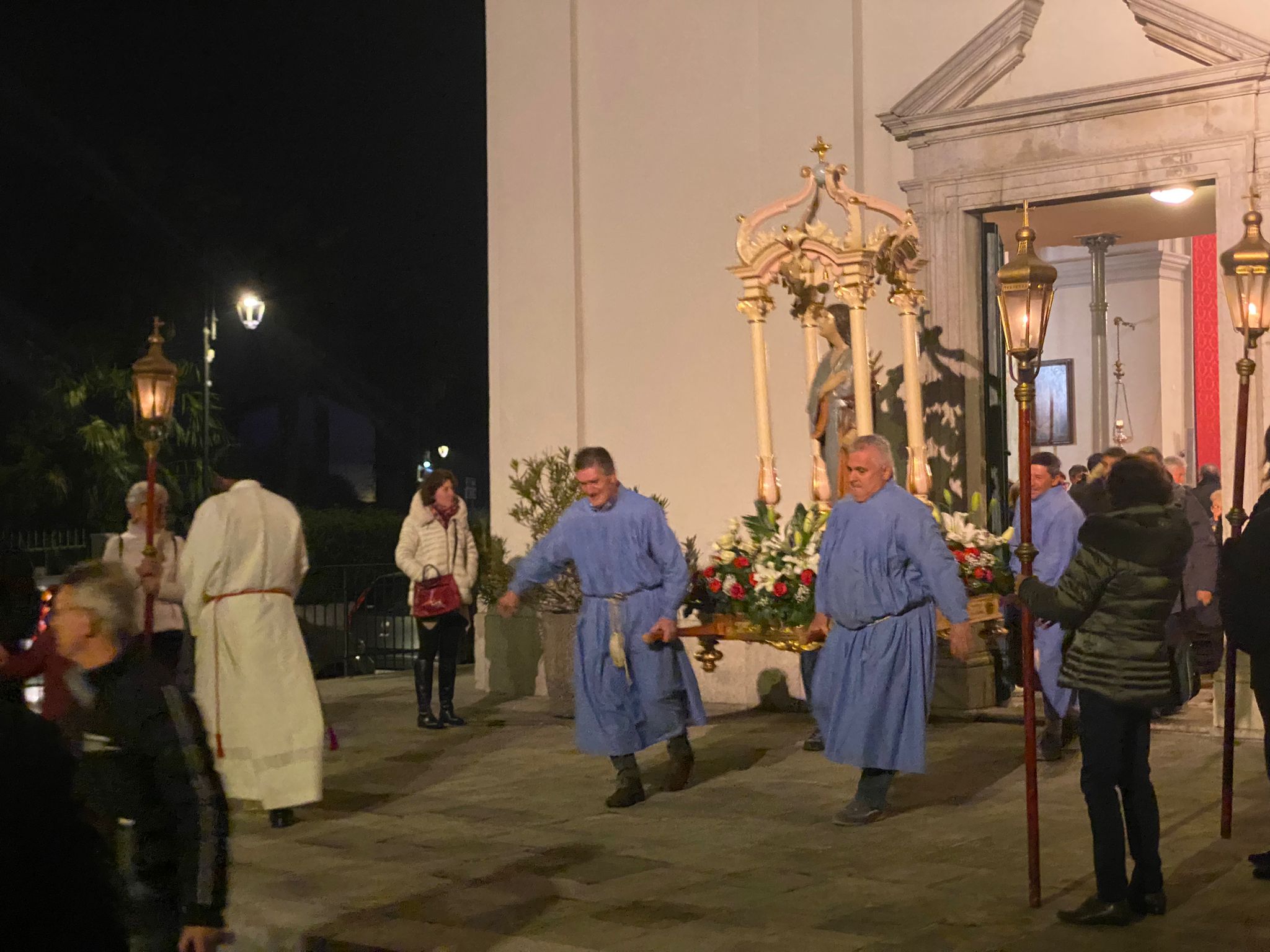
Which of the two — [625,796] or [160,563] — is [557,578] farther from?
[625,796]

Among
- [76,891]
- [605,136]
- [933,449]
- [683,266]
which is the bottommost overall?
[76,891]

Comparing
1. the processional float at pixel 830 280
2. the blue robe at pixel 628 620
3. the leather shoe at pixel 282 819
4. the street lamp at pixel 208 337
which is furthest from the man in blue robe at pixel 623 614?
the street lamp at pixel 208 337

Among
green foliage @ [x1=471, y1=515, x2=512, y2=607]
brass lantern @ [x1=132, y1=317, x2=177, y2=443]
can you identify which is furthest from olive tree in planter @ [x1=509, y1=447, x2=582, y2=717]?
brass lantern @ [x1=132, y1=317, x2=177, y2=443]

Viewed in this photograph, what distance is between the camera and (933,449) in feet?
38.2

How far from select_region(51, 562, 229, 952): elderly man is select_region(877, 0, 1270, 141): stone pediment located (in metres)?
8.60

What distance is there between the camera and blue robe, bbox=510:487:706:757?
8.43 metres

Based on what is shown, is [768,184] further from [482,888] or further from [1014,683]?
[482,888]

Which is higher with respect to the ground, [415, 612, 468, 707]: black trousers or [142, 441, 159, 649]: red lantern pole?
[142, 441, 159, 649]: red lantern pole

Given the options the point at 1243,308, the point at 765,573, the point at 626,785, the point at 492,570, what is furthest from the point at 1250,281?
the point at 492,570

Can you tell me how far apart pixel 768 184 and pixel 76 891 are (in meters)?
10.1

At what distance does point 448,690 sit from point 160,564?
297 centimetres

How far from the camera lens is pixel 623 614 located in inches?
333

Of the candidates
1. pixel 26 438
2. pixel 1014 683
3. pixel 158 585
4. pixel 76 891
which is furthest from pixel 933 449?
pixel 26 438

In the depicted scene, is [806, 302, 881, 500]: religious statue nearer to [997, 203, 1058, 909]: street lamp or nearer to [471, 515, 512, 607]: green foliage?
[471, 515, 512, 607]: green foliage
